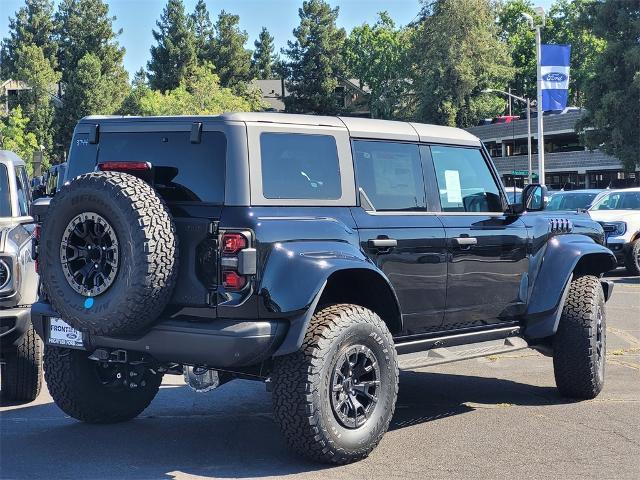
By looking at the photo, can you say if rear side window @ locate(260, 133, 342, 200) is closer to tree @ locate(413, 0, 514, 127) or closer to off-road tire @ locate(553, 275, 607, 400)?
off-road tire @ locate(553, 275, 607, 400)

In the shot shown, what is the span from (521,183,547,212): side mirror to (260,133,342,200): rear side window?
6.15ft

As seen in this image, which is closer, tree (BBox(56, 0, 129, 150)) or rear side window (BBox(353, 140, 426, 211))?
rear side window (BBox(353, 140, 426, 211))

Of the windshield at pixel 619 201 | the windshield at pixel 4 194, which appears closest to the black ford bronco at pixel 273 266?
the windshield at pixel 4 194

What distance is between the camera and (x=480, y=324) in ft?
22.2

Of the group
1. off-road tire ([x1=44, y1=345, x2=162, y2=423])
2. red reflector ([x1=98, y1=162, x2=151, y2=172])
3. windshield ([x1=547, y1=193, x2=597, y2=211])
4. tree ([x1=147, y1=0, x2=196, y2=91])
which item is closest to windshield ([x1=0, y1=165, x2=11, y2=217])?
off-road tire ([x1=44, y1=345, x2=162, y2=423])

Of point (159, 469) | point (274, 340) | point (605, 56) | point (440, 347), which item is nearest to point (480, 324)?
point (440, 347)

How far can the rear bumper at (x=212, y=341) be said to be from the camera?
499cm

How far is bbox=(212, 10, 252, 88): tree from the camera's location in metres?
95.8

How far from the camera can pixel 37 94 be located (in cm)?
7725

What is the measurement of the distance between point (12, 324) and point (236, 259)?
2.46 metres

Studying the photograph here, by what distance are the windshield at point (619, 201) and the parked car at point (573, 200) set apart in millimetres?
290

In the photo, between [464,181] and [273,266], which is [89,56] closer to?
[464,181]

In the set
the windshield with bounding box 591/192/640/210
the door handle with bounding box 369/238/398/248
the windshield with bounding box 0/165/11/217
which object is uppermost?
the windshield with bounding box 0/165/11/217

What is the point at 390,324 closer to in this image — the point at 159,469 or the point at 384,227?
the point at 384,227
